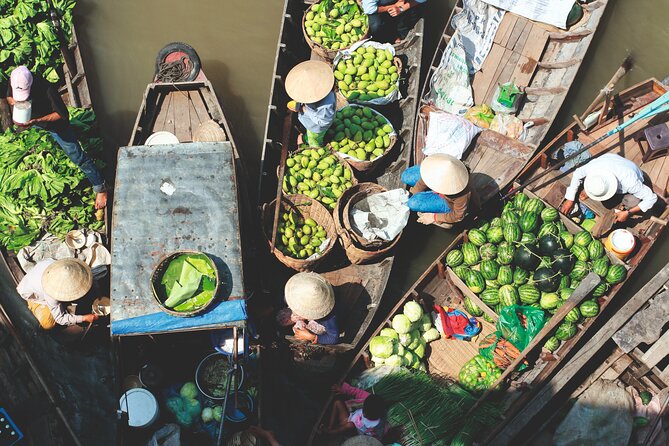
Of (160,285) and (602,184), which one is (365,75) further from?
(160,285)

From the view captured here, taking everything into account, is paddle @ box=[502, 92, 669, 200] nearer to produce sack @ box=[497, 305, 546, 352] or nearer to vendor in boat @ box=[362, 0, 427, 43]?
produce sack @ box=[497, 305, 546, 352]

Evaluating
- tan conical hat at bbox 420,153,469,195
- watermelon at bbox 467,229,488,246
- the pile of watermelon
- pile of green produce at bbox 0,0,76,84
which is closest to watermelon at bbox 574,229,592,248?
the pile of watermelon

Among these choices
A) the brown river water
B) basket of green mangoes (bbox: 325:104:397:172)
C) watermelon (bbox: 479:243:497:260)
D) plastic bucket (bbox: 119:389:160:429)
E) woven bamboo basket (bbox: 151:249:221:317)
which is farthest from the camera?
the brown river water

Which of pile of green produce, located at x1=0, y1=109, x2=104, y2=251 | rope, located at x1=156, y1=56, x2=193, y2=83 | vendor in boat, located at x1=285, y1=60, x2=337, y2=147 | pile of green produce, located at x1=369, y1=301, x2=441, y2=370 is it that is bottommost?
pile of green produce, located at x1=369, y1=301, x2=441, y2=370

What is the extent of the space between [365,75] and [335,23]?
1.09 m

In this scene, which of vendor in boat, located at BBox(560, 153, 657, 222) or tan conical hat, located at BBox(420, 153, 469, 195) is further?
vendor in boat, located at BBox(560, 153, 657, 222)

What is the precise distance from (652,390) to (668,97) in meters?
3.35

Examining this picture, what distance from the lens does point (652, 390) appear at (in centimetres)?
655

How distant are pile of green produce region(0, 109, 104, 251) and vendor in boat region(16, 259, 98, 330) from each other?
91 centimetres

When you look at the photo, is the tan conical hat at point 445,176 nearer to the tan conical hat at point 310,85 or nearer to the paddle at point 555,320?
the tan conical hat at point 310,85

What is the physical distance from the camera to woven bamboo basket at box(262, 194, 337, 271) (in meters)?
6.49

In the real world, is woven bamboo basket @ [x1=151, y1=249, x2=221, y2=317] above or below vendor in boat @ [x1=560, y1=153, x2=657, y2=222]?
below

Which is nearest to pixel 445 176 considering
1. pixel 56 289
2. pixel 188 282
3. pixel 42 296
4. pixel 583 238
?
pixel 583 238

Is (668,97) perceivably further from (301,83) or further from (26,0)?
(26,0)
